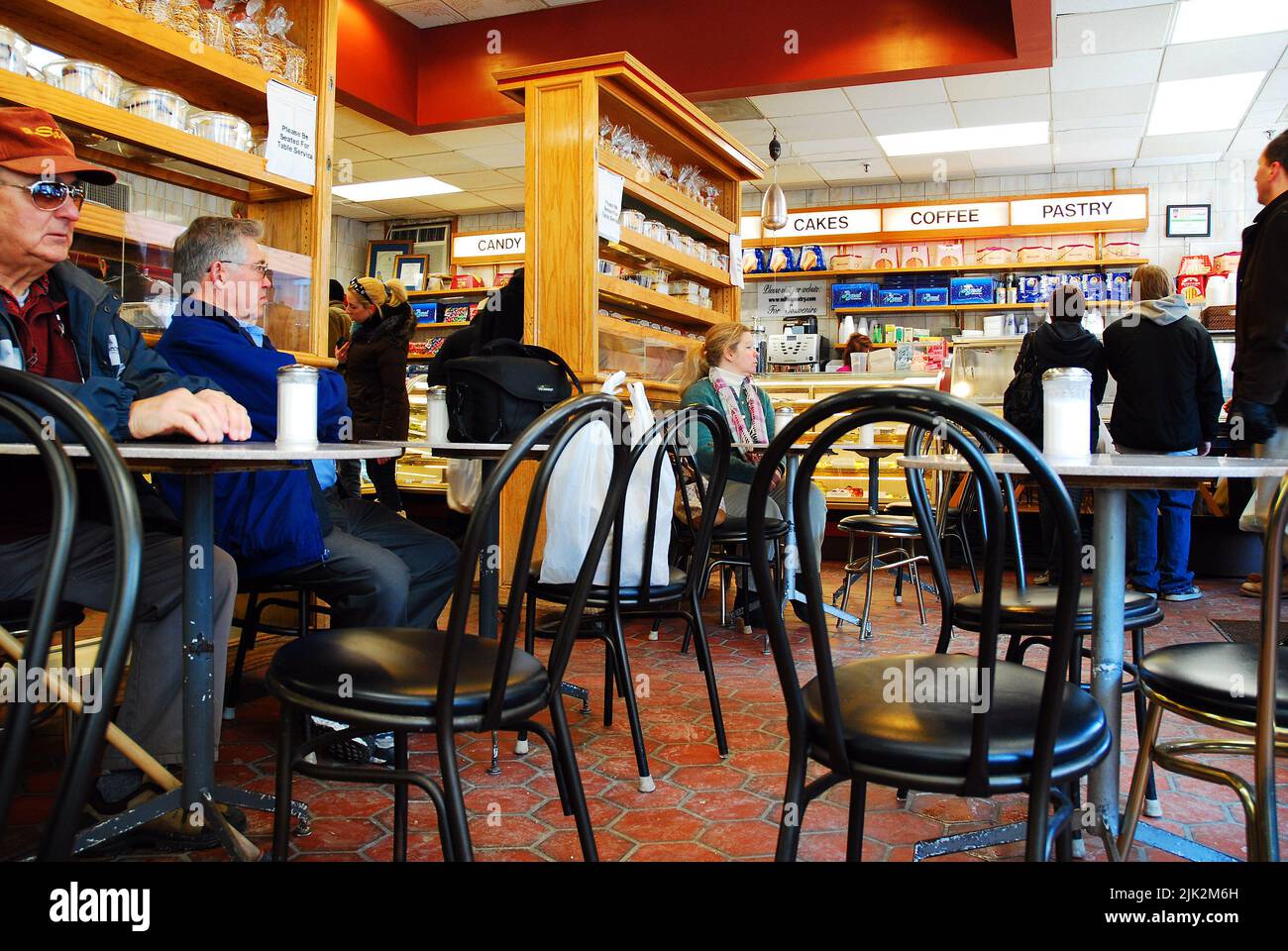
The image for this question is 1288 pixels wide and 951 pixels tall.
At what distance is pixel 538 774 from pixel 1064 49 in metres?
5.90

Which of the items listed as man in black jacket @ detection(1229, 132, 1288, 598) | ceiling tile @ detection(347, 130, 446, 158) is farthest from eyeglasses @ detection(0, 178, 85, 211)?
ceiling tile @ detection(347, 130, 446, 158)

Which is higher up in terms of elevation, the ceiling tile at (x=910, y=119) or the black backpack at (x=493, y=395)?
the ceiling tile at (x=910, y=119)

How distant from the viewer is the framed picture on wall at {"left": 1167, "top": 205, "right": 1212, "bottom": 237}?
28.6 ft

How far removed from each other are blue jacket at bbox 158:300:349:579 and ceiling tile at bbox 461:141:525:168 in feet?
20.6

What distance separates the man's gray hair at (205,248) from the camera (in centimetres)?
239

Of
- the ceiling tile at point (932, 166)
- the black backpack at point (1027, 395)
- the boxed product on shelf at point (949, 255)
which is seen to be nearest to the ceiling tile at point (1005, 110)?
the ceiling tile at point (932, 166)

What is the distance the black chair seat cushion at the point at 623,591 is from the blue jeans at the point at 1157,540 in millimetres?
3526

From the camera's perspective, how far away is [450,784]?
1.25m

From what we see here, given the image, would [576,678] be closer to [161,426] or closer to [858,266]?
[161,426]

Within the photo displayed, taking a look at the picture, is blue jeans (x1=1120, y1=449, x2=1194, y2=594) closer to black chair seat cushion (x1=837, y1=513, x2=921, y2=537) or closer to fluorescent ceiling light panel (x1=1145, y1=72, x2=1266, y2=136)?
black chair seat cushion (x1=837, y1=513, x2=921, y2=537)

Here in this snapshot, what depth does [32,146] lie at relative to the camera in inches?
80.4

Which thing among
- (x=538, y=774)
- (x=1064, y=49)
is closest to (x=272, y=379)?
(x=538, y=774)

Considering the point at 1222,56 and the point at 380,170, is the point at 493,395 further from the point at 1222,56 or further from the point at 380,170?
the point at 380,170

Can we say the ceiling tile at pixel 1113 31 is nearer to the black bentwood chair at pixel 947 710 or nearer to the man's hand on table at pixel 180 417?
the black bentwood chair at pixel 947 710
